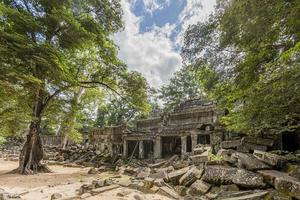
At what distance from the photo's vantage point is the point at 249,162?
7.37 m

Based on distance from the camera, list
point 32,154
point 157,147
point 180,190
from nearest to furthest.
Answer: point 180,190 < point 32,154 < point 157,147

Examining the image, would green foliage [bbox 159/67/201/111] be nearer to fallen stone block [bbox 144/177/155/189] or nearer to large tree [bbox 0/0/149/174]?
large tree [bbox 0/0/149/174]

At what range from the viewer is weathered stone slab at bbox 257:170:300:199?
5469 millimetres

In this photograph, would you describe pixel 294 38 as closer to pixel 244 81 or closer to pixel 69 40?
pixel 244 81

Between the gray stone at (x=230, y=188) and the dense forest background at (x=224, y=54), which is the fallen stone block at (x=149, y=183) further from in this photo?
the dense forest background at (x=224, y=54)

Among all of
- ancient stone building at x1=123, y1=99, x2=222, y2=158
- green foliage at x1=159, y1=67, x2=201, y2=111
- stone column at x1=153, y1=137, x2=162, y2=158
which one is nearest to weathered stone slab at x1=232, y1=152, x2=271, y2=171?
ancient stone building at x1=123, y1=99, x2=222, y2=158

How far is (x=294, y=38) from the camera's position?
659cm

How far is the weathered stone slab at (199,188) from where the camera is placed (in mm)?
7229

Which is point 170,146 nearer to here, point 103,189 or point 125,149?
point 125,149

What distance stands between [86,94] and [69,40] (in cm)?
1262

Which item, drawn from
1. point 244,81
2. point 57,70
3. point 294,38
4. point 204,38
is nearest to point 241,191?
point 244,81

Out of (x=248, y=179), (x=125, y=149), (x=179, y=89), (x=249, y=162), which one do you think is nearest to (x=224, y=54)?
(x=249, y=162)

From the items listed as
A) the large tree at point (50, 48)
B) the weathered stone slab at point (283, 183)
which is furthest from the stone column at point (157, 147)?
the weathered stone slab at point (283, 183)

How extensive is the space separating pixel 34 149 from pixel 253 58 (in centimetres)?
1528
